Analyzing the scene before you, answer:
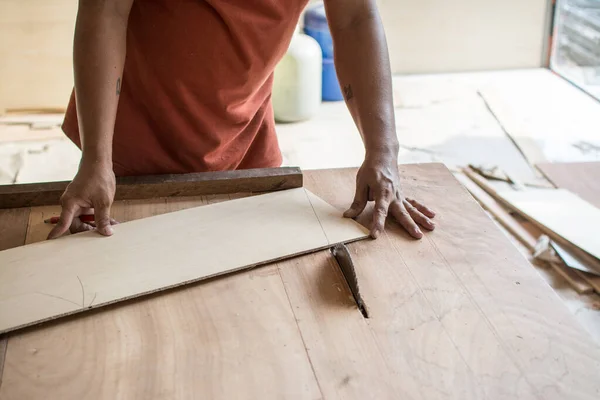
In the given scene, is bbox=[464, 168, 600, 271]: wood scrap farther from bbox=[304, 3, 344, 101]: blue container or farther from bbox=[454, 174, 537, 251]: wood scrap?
bbox=[304, 3, 344, 101]: blue container

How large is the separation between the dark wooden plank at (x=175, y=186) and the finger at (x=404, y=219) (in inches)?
9.1

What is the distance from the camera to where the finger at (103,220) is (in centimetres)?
122

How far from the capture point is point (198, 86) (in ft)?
4.82

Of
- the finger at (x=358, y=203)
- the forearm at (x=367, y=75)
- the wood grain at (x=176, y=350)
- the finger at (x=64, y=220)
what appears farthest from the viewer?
the forearm at (x=367, y=75)

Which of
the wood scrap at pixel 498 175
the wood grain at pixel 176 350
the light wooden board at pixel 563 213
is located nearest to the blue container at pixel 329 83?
the wood scrap at pixel 498 175

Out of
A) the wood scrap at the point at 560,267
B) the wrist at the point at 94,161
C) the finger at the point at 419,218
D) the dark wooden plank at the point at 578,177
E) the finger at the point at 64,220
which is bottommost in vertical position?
the dark wooden plank at the point at 578,177

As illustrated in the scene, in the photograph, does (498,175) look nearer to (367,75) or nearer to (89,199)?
(367,75)

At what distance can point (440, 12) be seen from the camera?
14.6ft

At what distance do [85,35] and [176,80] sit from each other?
0.78 ft

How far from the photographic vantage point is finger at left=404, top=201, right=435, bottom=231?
4.22 feet

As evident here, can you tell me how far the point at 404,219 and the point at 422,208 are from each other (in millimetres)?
84

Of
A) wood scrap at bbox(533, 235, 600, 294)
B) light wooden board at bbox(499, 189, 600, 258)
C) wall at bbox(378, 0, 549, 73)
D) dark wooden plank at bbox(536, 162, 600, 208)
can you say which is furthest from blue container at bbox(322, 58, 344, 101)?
wood scrap at bbox(533, 235, 600, 294)

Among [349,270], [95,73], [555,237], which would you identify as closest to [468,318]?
[349,270]

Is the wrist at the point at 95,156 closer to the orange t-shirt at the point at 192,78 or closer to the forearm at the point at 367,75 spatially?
the orange t-shirt at the point at 192,78
